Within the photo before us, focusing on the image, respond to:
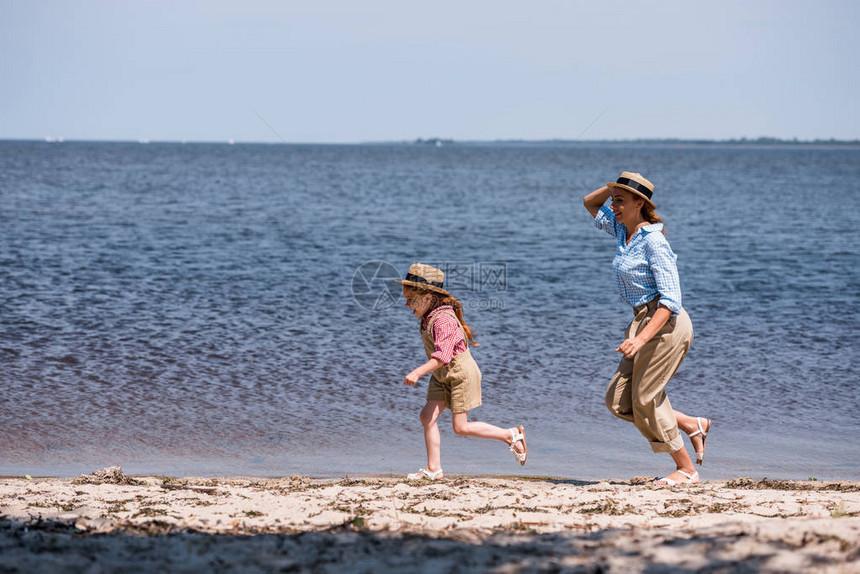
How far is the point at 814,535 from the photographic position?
3.44 meters

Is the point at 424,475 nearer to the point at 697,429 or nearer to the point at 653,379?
the point at 653,379

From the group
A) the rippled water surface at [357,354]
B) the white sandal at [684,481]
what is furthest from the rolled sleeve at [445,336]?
the white sandal at [684,481]

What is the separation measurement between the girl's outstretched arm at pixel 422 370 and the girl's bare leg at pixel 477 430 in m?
0.43

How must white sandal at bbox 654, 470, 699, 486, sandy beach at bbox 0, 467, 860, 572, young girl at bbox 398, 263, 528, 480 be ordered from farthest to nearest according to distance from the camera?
1. young girl at bbox 398, 263, 528, 480
2. white sandal at bbox 654, 470, 699, 486
3. sandy beach at bbox 0, 467, 860, 572

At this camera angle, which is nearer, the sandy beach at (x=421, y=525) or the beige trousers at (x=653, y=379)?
the sandy beach at (x=421, y=525)

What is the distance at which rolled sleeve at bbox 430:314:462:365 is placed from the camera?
532 centimetres

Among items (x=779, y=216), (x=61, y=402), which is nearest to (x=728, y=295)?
(x=61, y=402)

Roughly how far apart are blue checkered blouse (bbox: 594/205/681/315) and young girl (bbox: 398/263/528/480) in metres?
1.07

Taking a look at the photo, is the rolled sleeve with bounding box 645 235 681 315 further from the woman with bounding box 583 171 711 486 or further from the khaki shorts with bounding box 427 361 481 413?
the khaki shorts with bounding box 427 361 481 413

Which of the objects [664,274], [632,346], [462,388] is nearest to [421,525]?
[462,388]

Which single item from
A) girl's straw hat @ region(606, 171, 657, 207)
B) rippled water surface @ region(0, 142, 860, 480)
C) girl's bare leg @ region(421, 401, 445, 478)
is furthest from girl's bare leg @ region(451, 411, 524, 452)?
girl's straw hat @ region(606, 171, 657, 207)

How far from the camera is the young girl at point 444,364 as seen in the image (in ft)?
17.7

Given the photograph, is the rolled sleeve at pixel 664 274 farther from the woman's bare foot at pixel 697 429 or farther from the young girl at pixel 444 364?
the young girl at pixel 444 364

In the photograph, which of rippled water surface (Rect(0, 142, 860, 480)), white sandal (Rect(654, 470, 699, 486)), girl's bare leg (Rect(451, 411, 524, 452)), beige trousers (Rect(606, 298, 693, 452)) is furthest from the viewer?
rippled water surface (Rect(0, 142, 860, 480))
